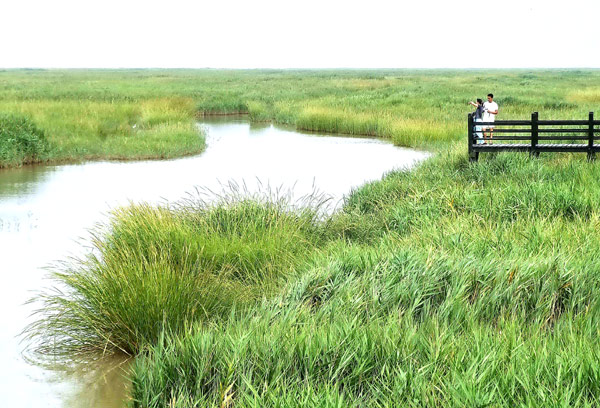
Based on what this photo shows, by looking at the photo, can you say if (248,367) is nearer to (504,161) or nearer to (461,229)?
(461,229)

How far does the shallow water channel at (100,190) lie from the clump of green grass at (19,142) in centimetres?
54

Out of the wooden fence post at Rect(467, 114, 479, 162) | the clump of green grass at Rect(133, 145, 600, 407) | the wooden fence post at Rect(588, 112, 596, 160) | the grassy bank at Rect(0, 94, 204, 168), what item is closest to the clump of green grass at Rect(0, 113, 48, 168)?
the grassy bank at Rect(0, 94, 204, 168)

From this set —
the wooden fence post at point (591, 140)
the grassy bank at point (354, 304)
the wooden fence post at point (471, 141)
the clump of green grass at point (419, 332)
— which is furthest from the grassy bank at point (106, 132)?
the clump of green grass at point (419, 332)

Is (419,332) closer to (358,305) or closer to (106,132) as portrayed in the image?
(358,305)

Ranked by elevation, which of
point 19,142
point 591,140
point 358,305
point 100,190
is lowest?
point 100,190

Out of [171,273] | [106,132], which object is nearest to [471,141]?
[171,273]

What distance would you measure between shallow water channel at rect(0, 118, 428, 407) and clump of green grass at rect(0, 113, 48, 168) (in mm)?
545

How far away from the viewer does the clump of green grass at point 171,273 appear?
307 inches

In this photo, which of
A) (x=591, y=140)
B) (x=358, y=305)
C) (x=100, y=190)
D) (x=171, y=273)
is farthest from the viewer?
(x=100, y=190)

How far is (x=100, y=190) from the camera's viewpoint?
18.9 metres

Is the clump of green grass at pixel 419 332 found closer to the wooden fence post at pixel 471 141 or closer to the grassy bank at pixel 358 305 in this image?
the grassy bank at pixel 358 305

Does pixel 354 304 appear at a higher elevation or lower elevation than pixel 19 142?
lower

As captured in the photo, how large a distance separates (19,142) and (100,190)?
20.4ft

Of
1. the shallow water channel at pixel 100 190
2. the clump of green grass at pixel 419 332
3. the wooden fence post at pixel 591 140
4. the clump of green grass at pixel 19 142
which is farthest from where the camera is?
the clump of green grass at pixel 19 142
